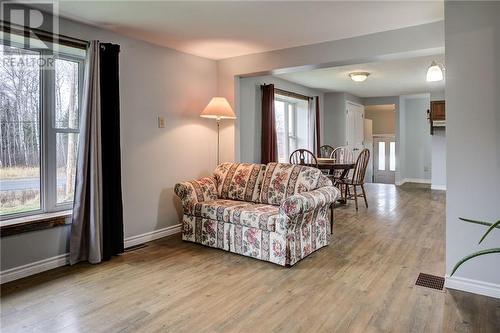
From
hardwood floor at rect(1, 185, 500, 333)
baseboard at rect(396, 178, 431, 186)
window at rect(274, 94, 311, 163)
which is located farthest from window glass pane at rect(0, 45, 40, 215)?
baseboard at rect(396, 178, 431, 186)

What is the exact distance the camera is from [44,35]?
2850 millimetres

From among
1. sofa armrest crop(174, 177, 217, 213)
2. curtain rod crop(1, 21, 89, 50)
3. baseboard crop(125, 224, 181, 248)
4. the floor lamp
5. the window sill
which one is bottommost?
baseboard crop(125, 224, 181, 248)

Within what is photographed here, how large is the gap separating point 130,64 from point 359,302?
10.1 feet

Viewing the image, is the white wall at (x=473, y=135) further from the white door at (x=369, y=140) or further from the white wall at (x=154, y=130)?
the white door at (x=369, y=140)

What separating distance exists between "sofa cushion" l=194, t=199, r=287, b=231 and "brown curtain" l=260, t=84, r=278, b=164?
190 centimetres

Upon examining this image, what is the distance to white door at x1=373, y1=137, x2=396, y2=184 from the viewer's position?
9.80m

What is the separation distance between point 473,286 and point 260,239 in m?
1.67

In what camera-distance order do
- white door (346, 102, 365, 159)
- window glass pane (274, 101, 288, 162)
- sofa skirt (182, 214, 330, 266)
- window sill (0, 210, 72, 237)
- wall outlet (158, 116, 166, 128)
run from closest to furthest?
window sill (0, 210, 72, 237) → sofa skirt (182, 214, 330, 266) → wall outlet (158, 116, 166, 128) → window glass pane (274, 101, 288, 162) → white door (346, 102, 365, 159)

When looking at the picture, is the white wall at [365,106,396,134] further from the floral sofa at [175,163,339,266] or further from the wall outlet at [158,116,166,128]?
the wall outlet at [158,116,166,128]

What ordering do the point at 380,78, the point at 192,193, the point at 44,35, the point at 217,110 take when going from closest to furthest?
the point at 44,35, the point at 192,193, the point at 217,110, the point at 380,78

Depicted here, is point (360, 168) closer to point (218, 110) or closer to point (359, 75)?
point (359, 75)

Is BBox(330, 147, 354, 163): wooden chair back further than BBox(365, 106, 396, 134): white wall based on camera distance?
No

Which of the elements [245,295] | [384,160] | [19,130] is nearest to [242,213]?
[245,295]

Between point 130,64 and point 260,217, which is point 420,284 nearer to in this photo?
point 260,217
